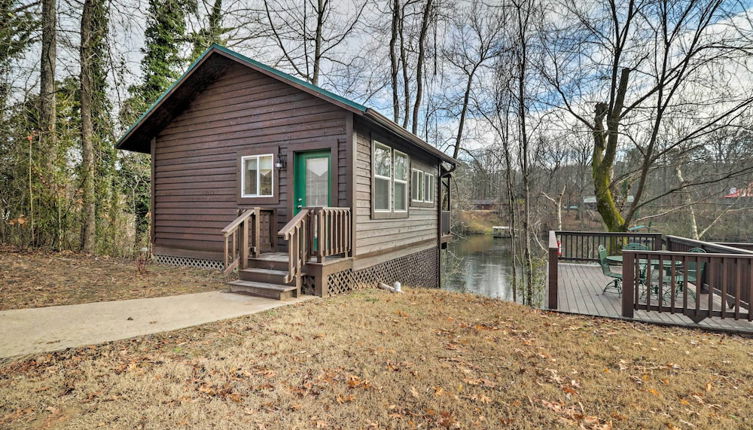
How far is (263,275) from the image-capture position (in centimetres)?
564

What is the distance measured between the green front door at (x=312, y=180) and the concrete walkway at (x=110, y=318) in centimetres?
213

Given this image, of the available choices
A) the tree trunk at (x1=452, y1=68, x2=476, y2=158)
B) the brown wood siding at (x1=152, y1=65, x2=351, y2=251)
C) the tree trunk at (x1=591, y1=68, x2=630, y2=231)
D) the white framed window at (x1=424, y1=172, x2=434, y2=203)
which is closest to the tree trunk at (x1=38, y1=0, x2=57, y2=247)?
the brown wood siding at (x1=152, y1=65, x2=351, y2=251)

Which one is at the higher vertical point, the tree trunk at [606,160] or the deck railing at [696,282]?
the tree trunk at [606,160]

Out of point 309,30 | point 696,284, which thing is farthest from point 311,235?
point 309,30

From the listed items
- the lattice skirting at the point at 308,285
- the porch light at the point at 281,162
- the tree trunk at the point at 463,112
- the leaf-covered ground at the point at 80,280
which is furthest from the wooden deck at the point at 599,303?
the tree trunk at the point at 463,112

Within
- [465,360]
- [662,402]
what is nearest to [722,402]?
[662,402]

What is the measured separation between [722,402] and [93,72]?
46.0 ft

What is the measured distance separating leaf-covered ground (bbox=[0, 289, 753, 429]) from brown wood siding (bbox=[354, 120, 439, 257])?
259 cm

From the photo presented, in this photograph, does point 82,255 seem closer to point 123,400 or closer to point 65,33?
point 65,33

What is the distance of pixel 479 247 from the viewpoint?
2570cm

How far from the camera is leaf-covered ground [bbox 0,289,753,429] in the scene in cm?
236

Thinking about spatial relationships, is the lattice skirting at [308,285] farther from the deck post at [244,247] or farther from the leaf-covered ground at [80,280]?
the leaf-covered ground at [80,280]

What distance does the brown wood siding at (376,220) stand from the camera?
647cm

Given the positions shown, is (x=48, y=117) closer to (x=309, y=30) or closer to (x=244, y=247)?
(x=244, y=247)
